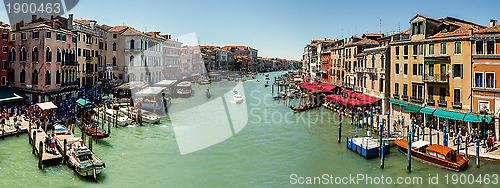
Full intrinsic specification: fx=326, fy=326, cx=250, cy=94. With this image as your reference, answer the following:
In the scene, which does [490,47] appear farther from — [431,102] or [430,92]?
[431,102]

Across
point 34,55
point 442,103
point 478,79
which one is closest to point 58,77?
point 34,55

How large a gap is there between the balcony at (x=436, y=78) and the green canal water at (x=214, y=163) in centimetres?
677

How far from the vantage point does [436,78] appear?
24172 millimetres

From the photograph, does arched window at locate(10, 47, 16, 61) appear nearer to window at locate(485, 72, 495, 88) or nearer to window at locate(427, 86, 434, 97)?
window at locate(427, 86, 434, 97)

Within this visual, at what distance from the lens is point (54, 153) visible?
1798 centimetres

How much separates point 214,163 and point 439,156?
40.5 feet

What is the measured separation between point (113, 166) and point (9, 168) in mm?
5017

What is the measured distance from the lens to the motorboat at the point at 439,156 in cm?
1707

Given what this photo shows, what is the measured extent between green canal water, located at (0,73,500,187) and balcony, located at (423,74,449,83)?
6771mm

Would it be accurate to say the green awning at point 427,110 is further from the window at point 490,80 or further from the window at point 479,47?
the window at point 479,47

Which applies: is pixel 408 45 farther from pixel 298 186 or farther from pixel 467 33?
pixel 298 186

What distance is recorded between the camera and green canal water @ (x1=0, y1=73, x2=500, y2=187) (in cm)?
1617

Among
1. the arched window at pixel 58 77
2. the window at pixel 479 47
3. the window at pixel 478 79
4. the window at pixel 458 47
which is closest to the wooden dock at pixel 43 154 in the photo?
the arched window at pixel 58 77

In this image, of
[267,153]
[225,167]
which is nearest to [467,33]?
[267,153]
